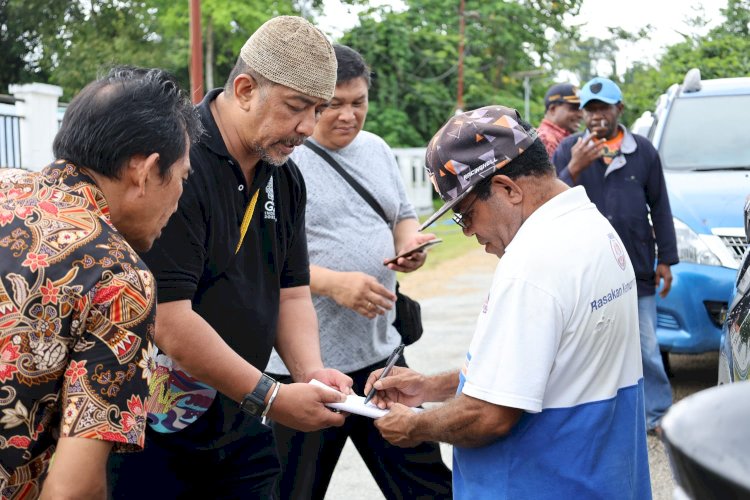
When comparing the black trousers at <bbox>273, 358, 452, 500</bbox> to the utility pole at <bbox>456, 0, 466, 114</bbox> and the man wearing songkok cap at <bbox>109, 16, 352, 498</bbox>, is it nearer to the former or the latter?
the man wearing songkok cap at <bbox>109, 16, 352, 498</bbox>

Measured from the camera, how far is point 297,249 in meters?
3.57

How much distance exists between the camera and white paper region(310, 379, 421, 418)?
2920 millimetres

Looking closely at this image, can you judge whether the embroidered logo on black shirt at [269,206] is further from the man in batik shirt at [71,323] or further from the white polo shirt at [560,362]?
the man in batik shirt at [71,323]

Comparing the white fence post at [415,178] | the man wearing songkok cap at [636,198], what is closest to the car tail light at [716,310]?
the man wearing songkok cap at [636,198]

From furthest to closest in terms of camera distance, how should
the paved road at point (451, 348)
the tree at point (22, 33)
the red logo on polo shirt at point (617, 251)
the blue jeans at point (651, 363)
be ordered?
the tree at point (22, 33), the blue jeans at point (651, 363), the paved road at point (451, 348), the red logo on polo shirt at point (617, 251)

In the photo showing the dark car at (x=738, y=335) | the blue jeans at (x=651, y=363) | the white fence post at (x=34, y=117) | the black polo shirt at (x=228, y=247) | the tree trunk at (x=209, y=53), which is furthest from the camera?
the tree trunk at (x=209, y=53)

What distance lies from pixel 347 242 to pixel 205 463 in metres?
1.15

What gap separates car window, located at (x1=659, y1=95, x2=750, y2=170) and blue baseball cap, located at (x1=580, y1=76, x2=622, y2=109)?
1.44 meters

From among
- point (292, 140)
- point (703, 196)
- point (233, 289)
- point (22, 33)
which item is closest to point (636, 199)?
point (703, 196)

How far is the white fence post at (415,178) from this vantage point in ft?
88.4

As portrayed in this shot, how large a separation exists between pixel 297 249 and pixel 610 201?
2803mm

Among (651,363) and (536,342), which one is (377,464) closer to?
(536,342)

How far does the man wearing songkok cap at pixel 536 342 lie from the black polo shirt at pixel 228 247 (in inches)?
30.4

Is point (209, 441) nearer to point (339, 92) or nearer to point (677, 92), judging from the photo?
point (339, 92)
